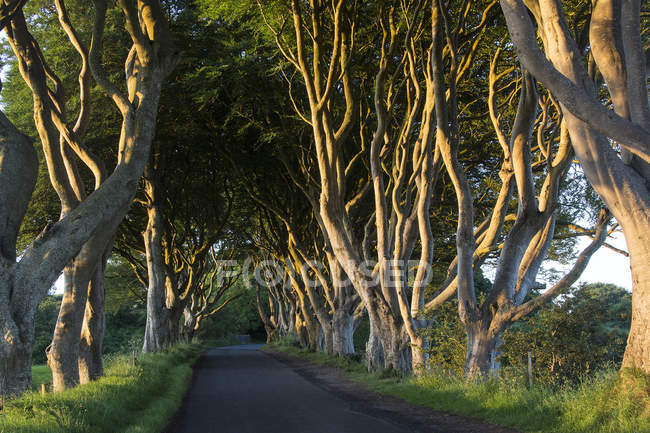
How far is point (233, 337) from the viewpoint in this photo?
83.9 m

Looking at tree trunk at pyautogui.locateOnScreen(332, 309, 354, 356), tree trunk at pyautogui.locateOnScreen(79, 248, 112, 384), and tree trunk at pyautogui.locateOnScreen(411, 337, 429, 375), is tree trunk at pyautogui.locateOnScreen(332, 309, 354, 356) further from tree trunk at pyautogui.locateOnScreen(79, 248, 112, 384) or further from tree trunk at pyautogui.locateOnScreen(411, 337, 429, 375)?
tree trunk at pyautogui.locateOnScreen(79, 248, 112, 384)

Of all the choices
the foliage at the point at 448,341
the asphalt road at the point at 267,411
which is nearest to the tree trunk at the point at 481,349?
the foliage at the point at 448,341

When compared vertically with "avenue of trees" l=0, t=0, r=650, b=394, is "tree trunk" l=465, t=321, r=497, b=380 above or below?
below

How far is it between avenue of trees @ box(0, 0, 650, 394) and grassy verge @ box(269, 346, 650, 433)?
1.71 ft

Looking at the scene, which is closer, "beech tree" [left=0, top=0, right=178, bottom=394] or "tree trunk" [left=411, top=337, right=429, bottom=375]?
"beech tree" [left=0, top=0, right=178, bottom=394]

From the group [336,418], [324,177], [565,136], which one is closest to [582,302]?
[565,136]

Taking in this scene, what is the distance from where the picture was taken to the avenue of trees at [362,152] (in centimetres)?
779

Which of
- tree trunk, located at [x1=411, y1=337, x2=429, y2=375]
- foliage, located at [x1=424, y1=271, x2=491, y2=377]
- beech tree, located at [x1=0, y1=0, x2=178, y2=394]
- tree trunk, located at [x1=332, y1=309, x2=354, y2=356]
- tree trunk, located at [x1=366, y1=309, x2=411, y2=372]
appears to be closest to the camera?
beech tree, located at [x1=0, y1=0, x2=178, y2=394]

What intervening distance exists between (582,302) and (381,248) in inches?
228

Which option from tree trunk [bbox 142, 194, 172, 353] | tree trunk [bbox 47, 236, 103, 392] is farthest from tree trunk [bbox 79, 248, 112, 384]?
tree trunk [bbox 142, 194, 172, 353]

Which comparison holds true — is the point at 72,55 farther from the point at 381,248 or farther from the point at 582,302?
the point at 582,302

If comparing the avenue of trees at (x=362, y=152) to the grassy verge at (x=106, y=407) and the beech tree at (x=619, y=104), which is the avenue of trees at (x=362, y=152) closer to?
the beech tree at (x=619, y=104)

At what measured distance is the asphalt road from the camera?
9.10 metres

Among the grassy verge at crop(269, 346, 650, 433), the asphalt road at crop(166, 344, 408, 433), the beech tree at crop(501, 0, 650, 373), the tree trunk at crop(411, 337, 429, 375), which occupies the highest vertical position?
the beech tree at crop(501, 0, 650, 373)
